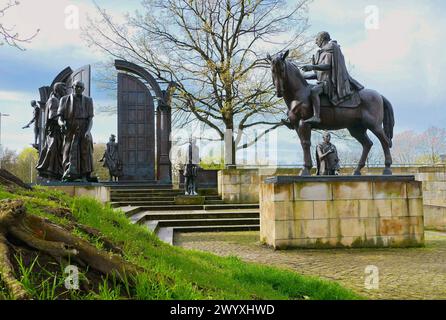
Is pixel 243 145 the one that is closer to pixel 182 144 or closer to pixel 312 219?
pixel 182 144

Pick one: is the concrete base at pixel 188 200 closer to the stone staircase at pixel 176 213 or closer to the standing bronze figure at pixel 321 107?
the stone staircase at pixel 176 213

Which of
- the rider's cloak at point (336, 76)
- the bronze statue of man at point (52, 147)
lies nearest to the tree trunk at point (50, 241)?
the rider's cloak at point (336, 76)

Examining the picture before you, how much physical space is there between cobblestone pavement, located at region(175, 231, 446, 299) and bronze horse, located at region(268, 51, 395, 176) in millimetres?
2035

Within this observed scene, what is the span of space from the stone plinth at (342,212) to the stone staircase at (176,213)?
2.51 m

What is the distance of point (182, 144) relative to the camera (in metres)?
21.8

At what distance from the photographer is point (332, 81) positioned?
8773mm

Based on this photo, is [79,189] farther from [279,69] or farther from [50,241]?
[50,241]

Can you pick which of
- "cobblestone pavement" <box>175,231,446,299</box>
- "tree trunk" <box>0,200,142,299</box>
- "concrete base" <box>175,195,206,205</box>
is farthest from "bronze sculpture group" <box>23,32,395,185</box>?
"tree trunk" <box>0,200,142,299</box>

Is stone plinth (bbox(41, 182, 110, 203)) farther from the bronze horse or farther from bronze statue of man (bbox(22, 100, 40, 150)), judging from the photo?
bronze statue of man (bbox(22, 100, 40, 150))

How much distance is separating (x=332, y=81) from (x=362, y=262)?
13.4 ft

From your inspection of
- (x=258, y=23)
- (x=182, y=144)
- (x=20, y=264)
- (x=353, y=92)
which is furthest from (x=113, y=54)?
(x=20, y=264)

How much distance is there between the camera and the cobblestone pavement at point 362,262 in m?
4.77

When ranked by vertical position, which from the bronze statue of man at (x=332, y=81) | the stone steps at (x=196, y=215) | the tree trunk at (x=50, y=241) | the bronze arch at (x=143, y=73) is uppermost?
the bronze arch at (x=143, y=73)
